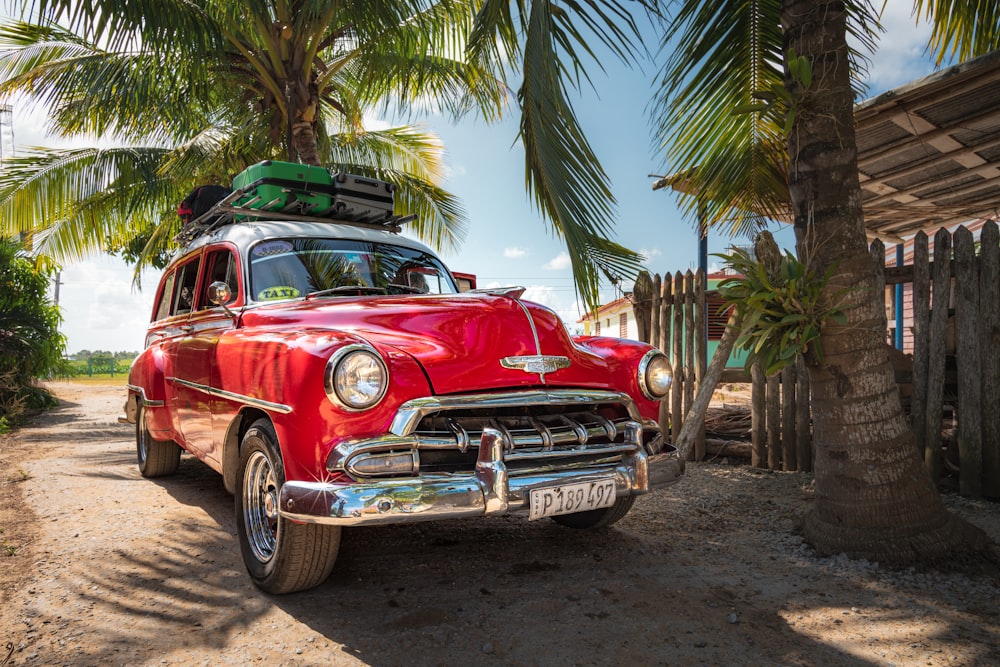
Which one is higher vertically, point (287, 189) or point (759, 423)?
point (287, 189)

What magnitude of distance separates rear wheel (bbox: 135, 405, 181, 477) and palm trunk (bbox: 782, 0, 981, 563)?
5060 millimetres

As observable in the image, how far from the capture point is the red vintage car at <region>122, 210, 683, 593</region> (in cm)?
265

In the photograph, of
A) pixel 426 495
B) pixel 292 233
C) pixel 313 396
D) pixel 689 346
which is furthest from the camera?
pixel 689 346

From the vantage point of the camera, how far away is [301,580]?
2961mm

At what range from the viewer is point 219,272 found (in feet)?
14.4

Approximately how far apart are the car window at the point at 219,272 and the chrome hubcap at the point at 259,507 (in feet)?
3.94

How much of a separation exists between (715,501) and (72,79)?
30.4 feet

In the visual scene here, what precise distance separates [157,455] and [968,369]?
6.35m

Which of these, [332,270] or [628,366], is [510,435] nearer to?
[628,366]

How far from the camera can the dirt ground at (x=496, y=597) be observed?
2590 mm

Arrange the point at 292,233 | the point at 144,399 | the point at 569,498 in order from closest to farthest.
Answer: the point at 569,498, the point at 292,233, the point at 144,399

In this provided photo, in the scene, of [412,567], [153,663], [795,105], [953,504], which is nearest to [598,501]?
[412,567]

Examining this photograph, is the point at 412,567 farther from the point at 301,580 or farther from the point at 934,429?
the point at 934,429

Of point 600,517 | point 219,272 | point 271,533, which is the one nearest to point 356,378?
point 271,533
